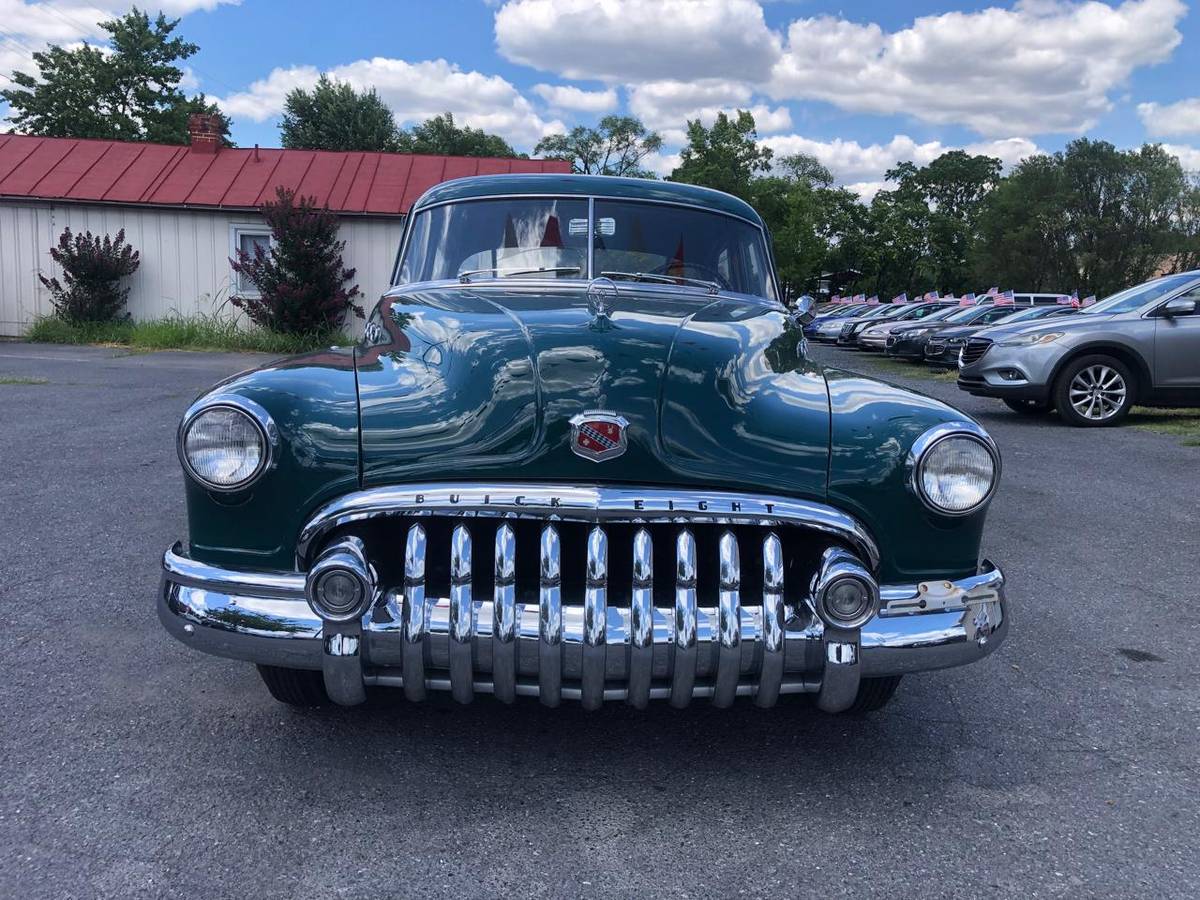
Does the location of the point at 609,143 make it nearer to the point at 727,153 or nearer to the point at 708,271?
the point at 727,153

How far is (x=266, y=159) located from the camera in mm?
19469

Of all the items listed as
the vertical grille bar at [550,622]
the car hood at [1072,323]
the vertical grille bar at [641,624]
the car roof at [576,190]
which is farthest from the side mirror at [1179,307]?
the vertical grille bar at [550,622]

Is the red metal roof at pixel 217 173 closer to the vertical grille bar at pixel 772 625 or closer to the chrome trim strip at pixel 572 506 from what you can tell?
the chrome trim strip at pixel 572 506

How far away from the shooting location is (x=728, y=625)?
2225mm

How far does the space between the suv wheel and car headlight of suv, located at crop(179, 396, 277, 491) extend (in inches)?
354

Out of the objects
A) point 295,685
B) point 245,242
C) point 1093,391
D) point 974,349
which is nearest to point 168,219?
point 245,242

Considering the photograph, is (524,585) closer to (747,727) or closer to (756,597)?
(756,597)

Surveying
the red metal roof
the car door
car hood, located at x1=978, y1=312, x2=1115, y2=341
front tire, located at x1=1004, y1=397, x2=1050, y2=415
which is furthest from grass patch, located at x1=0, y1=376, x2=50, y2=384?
the car door

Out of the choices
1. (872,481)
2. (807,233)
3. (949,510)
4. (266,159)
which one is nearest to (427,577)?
(872,481)

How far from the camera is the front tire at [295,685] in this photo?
8.80 feet

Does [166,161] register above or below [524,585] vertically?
above

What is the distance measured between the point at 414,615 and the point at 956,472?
1.40 metres

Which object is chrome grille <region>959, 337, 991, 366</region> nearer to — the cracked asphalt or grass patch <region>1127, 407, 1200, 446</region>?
grass patch <region>1127, 407, 1200, 446</region>

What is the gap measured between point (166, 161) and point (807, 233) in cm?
3908
